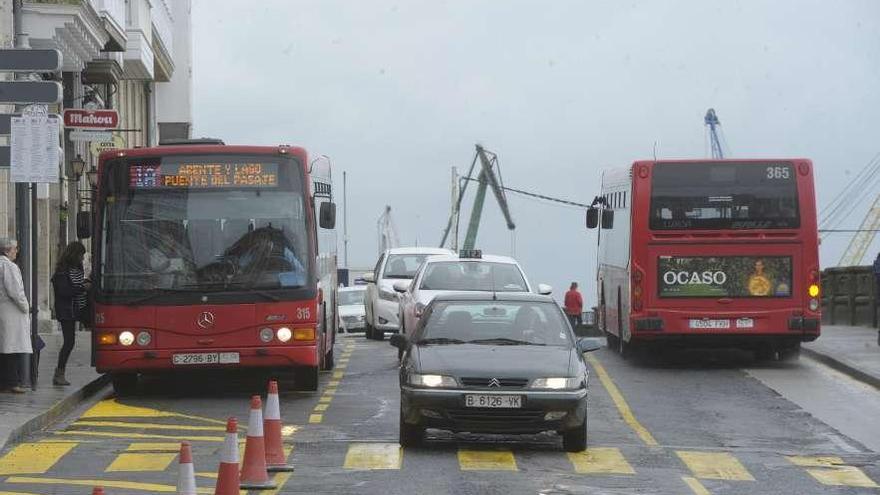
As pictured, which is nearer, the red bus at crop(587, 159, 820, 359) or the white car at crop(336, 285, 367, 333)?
the red bus at crop(587, 159, 820, 359)

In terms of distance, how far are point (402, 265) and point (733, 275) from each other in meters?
11.0

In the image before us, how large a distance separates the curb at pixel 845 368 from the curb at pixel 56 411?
30.9ft

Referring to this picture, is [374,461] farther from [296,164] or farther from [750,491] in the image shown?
[296,164]

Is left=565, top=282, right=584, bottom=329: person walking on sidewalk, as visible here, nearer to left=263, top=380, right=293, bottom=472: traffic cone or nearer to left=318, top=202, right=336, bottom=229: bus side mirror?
left=318, top=202, right=336, bottom=229: bus side mirror

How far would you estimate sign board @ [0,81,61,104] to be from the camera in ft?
63.2

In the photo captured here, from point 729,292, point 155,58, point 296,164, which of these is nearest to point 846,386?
point 729,292

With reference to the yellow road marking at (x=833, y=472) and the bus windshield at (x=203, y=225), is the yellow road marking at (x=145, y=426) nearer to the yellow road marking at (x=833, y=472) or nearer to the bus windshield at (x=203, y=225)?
the bus windshield at (x=203, y=225)

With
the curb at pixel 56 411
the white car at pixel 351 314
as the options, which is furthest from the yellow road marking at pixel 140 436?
the white car at pixel 351 314

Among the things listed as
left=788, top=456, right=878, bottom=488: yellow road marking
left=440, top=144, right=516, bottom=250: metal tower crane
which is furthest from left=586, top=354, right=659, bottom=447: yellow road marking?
left=440, top=144, right=516, bottom=250: metal tower crane

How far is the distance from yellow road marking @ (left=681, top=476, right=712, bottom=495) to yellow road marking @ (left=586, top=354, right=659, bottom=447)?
102 inches

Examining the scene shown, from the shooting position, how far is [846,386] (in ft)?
77.8

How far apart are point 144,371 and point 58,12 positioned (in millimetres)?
10009

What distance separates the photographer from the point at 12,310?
19500 mm

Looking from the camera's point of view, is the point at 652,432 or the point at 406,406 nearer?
the point at 406,406
